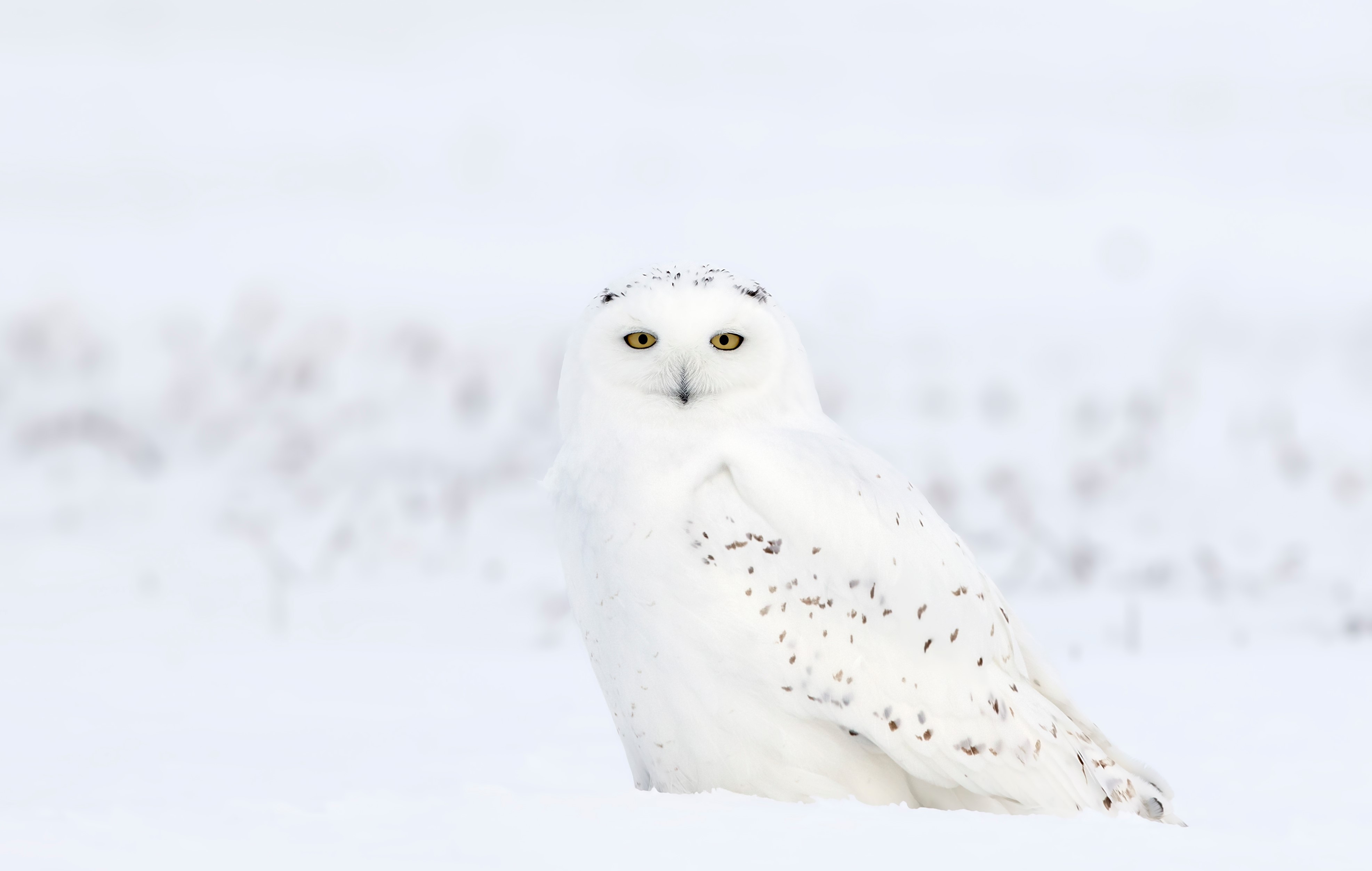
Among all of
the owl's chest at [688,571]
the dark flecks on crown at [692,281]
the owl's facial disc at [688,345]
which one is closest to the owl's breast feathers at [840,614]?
the owl's chest at [688,571]

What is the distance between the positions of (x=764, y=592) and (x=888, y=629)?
0.24 meters

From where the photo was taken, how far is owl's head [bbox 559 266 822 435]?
2391 millimetres

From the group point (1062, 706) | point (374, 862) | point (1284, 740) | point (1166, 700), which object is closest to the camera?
point (374, 862)

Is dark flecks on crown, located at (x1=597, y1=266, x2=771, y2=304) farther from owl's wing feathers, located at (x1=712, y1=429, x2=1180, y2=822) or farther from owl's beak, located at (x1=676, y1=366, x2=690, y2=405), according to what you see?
owl's wing feathers, located at (x1=712, y1=429, x2=1180, y2=822)

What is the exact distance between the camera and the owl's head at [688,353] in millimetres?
2391

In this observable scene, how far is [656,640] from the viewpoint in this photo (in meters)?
2.33

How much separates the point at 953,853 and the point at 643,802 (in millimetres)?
519

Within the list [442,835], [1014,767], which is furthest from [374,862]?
[1014,767]

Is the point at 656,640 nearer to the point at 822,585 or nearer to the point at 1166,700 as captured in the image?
the point at 822,585

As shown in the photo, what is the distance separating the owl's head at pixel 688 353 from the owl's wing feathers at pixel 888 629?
0.10m

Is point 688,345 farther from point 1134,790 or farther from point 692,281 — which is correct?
point 1134,790

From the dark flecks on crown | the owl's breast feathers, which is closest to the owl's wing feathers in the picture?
the owl's breast feathers

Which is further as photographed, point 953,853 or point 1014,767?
point 1014,767

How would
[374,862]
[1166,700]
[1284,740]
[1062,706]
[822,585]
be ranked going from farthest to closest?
[1166,700]
[1284,740]
[1062,706]
[822,585]
[374,862]
